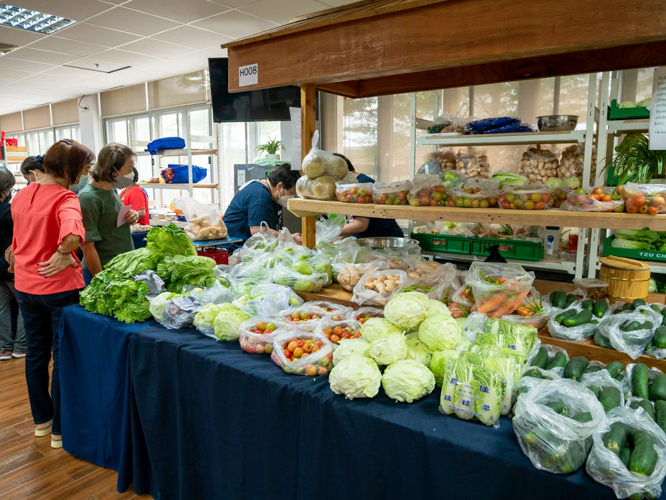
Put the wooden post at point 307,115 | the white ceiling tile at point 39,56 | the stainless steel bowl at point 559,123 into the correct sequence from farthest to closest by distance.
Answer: the white ceiling tile at point 39,56 < the stainless steel bowl at point 559,123 < the wooden post at point 307,115

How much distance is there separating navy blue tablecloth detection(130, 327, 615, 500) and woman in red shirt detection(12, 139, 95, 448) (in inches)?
29.1

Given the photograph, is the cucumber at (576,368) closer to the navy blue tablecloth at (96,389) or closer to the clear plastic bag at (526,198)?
the clear plastic bag at (526,198)

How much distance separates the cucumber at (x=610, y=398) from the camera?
128 cm

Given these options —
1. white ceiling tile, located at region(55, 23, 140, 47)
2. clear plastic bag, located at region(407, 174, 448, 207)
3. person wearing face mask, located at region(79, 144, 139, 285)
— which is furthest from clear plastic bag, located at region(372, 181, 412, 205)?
white ceiling tile, located at region(55, 23, 140, 47)

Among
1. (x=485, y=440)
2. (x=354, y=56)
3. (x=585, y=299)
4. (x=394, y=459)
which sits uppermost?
(x=354, y=56)

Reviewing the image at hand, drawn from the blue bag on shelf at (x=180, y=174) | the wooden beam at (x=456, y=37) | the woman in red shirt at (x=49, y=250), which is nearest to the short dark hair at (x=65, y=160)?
the woman in red shirt at (x=49, y=250)

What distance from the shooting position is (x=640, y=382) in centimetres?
142

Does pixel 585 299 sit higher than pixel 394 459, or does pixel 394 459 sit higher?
pixel 585 299

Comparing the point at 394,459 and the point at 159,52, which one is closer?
the point at 394,459

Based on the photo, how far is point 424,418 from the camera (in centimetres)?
140

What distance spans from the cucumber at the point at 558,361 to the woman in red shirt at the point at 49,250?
229 centimetres

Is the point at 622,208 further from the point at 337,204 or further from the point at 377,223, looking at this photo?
the point at 377,223

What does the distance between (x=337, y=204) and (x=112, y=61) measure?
6.69 metres

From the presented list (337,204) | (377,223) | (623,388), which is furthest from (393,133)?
(623,388)
